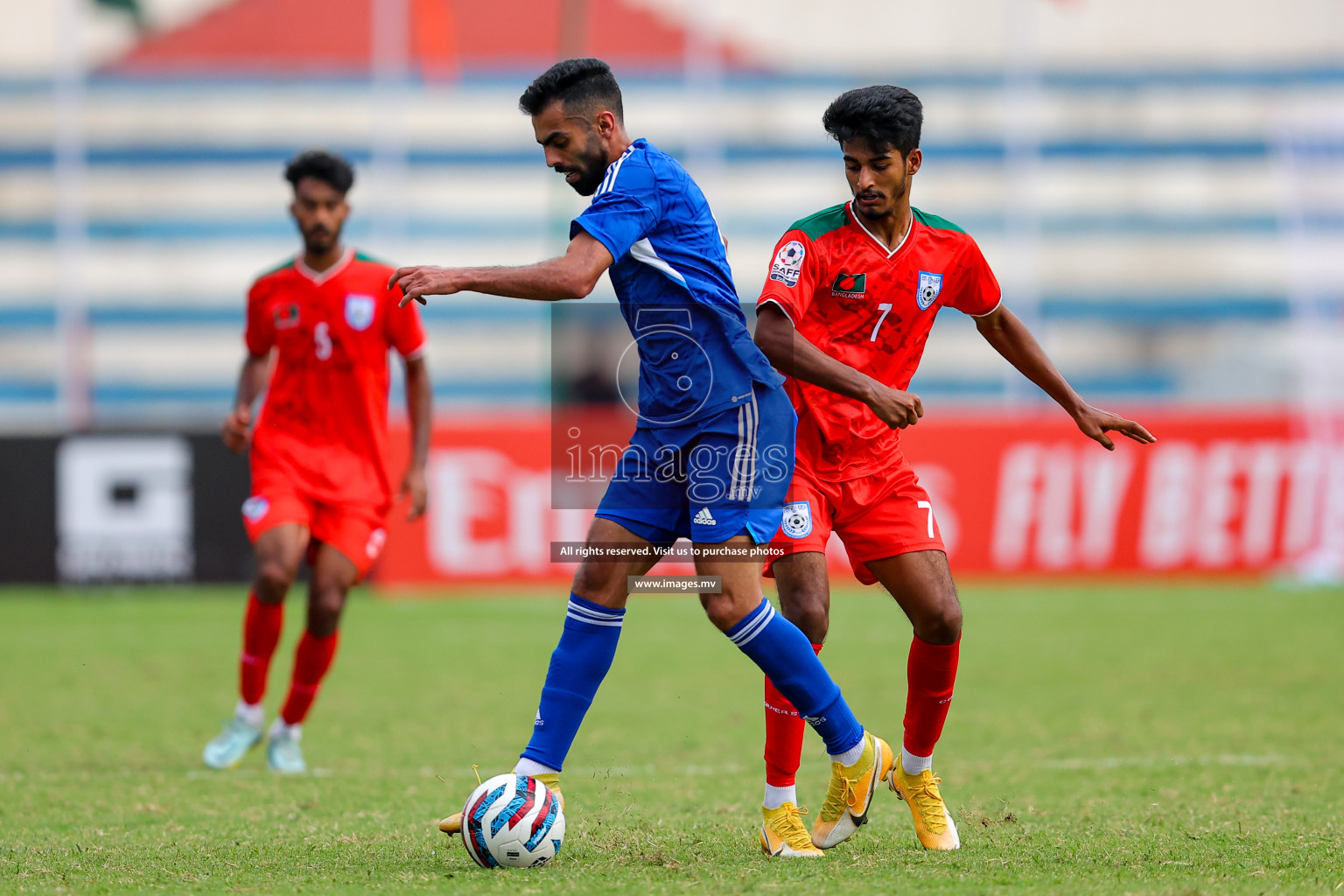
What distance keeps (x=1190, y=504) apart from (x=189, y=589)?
8.81 metres

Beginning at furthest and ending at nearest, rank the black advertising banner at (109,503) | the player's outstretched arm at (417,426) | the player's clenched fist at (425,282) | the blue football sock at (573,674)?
the black advertising banner at (109,503), the player's outstretched arm at (417,426), the blue football sock at (573,674), the player's clenched fist at (425,282)

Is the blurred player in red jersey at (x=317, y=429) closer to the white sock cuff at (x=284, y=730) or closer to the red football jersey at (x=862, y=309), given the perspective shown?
the white sock cuff at (x=284, y=730)

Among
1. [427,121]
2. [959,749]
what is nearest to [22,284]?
[427,121]

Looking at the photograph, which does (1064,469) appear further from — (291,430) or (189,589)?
(291,430)

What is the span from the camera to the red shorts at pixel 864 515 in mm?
4891

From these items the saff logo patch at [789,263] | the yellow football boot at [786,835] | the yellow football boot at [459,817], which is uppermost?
the saff logo patch at [789,263]

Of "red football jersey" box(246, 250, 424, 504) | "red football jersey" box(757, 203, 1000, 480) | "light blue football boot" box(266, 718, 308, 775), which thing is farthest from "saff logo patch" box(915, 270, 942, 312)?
"light blue football boot" box(266, 718, 308, 775)

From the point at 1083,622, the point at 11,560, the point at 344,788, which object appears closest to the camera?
the point at 344,788

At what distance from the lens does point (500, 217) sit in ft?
87.2

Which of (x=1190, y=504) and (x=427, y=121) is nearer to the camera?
(x=1190, y=504)

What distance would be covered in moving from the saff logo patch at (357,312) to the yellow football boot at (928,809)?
3.19 m

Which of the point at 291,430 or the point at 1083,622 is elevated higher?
the point at 291,430

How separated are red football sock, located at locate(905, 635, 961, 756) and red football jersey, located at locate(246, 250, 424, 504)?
2.89m

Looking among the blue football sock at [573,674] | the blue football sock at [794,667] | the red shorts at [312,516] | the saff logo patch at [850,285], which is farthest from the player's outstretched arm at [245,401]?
the blue football sock at [794,667]
